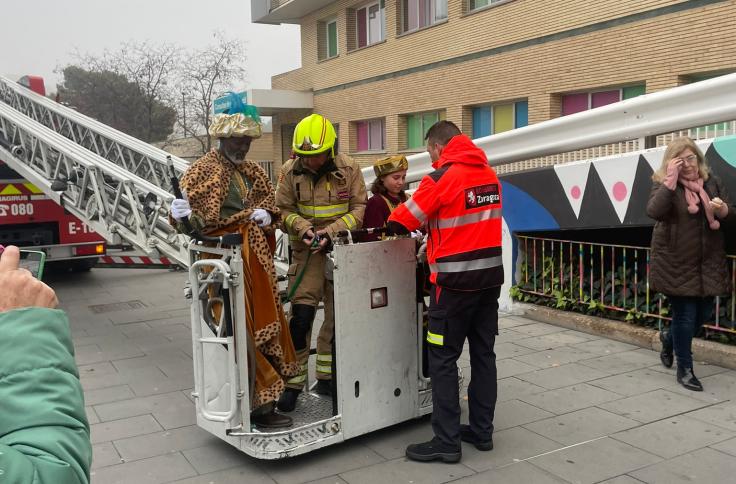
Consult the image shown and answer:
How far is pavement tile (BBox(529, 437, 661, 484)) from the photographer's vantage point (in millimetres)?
3691

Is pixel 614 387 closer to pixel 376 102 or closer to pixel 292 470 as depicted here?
pixel 292 470

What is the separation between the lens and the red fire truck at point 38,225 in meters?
10.1

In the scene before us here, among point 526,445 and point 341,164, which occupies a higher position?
point 341,164

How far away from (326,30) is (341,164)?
2031 centimetres

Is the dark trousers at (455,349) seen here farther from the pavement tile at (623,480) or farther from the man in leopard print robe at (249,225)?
the man in leopard print robe at (249,225)

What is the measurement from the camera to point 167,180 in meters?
9.23

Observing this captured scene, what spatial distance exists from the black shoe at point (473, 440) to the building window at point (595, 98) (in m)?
10.1

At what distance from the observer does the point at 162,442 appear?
14.3ft

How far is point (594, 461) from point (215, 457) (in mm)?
2212

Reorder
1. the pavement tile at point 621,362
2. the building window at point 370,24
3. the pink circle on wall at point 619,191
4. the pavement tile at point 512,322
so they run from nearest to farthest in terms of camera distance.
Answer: the pavement tile at point 621,362
the pink circle on wall at point 619,191
the pavement tile at point 512,322
the building window at point 370,24

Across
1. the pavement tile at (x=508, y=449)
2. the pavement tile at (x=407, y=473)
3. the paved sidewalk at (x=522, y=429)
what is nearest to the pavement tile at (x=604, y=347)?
the paved sidewalk at (x=522, y=429)

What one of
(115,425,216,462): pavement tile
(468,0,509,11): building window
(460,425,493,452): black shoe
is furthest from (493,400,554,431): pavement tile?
(468,0,509,11): building window

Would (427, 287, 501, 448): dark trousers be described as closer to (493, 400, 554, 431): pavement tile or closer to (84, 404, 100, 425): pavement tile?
(493, 400, 554, 431): pavement tile

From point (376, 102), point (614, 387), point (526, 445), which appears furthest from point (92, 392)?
point (376, 102)
